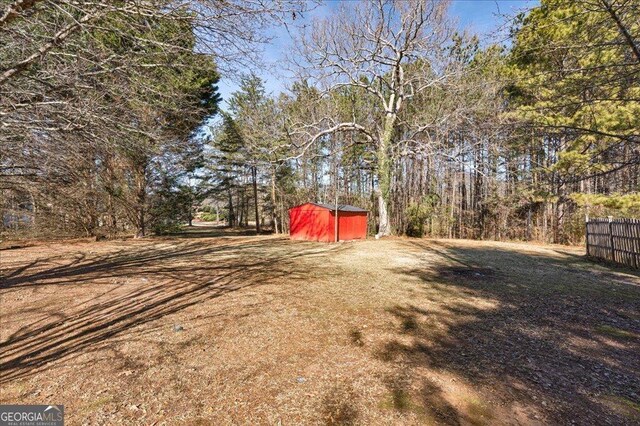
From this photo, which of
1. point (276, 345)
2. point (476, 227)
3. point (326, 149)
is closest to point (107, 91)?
point (276, 345)

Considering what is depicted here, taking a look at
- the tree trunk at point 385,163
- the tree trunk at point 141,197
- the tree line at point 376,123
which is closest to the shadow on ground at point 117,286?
the tree line at point 376,123

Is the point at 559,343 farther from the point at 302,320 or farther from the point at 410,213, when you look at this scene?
the point at 410,213

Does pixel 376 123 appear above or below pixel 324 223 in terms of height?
above

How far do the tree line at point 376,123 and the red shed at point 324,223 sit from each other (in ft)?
4.25

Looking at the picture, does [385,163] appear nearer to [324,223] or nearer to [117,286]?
[324,223]

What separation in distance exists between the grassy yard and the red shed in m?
8.44

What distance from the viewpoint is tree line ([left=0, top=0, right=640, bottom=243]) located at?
4.46 meters

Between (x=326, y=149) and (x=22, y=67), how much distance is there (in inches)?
770

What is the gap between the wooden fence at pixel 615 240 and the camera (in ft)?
24.5

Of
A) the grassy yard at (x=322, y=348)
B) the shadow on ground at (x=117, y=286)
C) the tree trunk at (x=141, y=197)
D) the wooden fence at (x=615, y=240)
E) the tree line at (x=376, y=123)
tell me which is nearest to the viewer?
the grassy yard at (x=322, y=348)

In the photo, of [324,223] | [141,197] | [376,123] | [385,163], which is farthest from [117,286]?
[376,123]

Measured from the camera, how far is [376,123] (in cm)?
1797

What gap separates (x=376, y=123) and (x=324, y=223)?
740 centimetres

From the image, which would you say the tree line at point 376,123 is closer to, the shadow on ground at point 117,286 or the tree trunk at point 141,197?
the tree trunk at point 141,197
